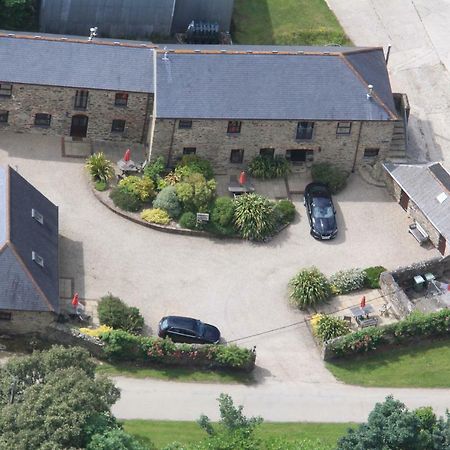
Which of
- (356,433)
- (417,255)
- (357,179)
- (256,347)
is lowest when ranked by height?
(356,433)

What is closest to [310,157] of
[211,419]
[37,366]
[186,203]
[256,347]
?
[186,203]

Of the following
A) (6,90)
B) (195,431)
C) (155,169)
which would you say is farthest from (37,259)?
(6,90)

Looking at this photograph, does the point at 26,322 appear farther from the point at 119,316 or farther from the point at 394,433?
the point at 394,433

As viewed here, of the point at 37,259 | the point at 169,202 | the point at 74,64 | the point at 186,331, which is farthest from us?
the point at 74,64

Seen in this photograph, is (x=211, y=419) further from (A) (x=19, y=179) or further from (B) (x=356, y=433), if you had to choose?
(A) (x=19, y=179)

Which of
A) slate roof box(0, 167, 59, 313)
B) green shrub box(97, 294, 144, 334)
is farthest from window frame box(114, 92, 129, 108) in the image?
green shrub box(97, 294, 144, 334)

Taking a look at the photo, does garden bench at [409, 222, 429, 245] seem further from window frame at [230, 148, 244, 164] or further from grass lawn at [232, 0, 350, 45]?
grass lawn at [232, 0, 350, 45]
